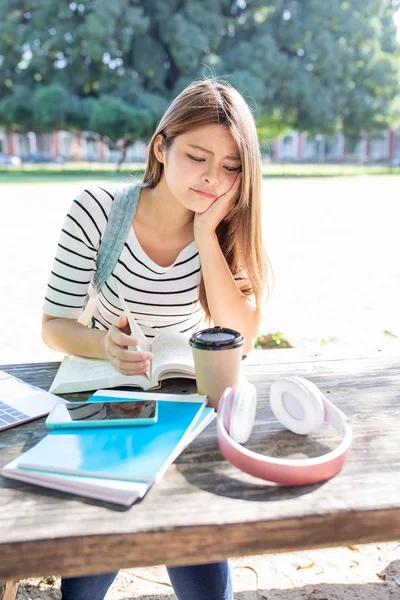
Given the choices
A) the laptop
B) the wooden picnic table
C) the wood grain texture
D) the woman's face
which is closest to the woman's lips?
the woman's face

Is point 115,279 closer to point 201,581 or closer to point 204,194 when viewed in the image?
point 204,194

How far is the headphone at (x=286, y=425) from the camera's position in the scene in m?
1.00

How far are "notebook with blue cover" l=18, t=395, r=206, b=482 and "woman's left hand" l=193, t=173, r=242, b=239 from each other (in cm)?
81

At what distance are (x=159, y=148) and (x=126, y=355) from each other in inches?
32.3

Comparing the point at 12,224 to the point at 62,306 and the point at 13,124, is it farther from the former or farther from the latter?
the point at 13,124

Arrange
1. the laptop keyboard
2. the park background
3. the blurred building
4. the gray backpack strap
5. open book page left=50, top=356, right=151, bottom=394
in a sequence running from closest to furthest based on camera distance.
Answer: the laptop keyboard < open book page left=50, top=356, right=151, bottom=394 < the gray backpack strap < the park background < the blurred building

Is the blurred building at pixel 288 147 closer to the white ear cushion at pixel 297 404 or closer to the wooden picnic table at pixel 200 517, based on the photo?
the white ear cushion at pixel 297 404

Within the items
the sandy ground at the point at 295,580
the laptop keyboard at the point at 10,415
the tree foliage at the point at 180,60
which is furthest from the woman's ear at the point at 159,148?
the tree foliage at the point at 180,60

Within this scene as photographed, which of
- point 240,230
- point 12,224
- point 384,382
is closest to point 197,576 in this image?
point 384,382

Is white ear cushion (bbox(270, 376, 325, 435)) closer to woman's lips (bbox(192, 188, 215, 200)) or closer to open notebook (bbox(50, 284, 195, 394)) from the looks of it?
open notebook (bbox(50, 284, 195, 394))

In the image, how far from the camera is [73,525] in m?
0.90

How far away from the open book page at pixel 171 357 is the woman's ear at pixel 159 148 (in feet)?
2.04

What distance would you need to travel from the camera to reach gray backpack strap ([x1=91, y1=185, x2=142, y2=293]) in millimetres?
1854

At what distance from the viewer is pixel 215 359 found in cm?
128
